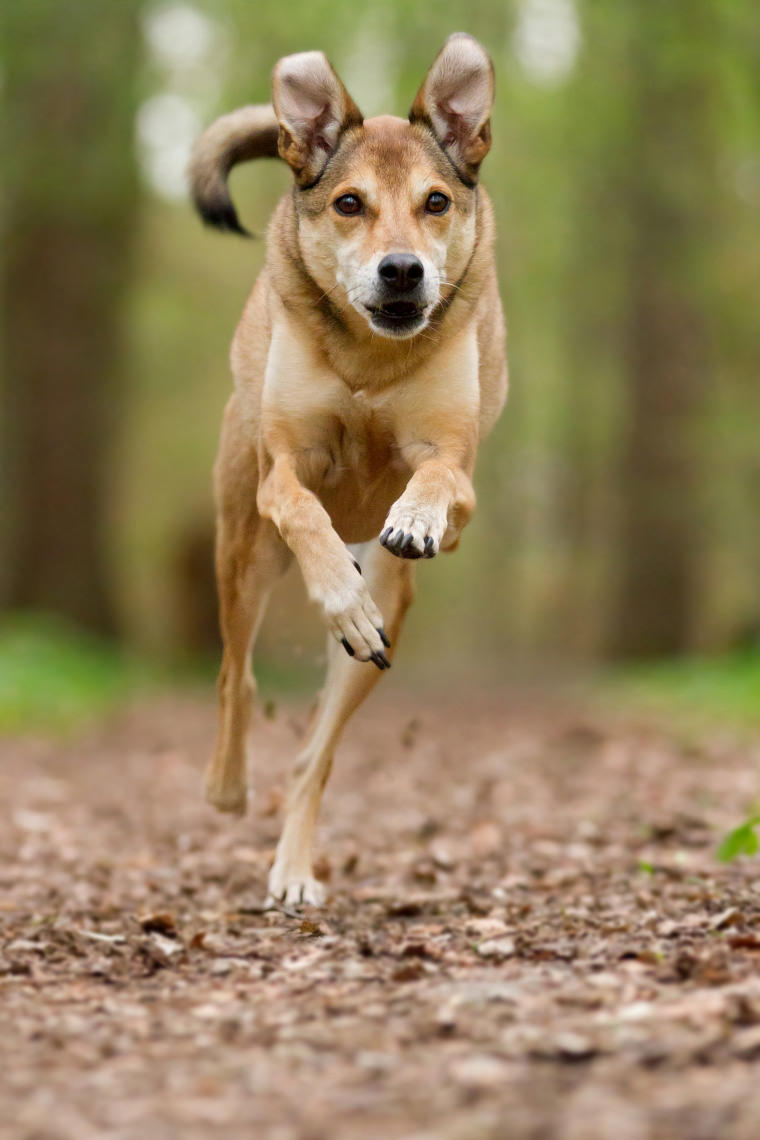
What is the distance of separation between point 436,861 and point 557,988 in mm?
2721

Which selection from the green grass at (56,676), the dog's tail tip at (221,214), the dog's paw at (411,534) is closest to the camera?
the dog's paw at (411,534)

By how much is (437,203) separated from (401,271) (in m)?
0.42

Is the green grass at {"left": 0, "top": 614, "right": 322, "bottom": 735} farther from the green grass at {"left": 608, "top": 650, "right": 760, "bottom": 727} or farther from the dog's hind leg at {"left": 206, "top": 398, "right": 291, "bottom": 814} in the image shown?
the dog's hind leg at {"left": 206, "top": 398, "right": 291, "bottom": 814}

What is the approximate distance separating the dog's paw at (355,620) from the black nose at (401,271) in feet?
3.22

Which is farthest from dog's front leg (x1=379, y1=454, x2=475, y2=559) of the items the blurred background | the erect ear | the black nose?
the blurred background

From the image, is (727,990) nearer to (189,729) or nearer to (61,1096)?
(61,1096)

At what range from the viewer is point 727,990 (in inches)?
133

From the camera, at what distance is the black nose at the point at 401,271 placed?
489 centimetres

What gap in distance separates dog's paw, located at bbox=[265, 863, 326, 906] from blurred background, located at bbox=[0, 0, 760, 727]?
4.47 m

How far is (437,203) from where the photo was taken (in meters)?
5.16

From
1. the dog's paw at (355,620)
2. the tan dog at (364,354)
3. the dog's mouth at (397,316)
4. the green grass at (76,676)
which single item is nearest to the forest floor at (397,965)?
the tan dog at (364,354)

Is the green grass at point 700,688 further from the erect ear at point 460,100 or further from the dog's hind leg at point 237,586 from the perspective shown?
the erect ear at point 460,100

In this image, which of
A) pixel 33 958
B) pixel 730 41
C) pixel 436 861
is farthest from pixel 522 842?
pixel 730 41

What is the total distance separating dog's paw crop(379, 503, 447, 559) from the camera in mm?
4695
